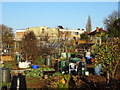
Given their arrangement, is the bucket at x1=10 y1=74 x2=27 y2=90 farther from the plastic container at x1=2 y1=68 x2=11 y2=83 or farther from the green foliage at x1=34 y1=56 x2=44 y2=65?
the green foliage at x1=34 y1=56 x2=44 y2=65

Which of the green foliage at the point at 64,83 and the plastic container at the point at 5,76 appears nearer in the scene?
the green foliage at the point at 64,83

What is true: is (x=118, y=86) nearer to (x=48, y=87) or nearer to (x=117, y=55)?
(x=117, y=55)

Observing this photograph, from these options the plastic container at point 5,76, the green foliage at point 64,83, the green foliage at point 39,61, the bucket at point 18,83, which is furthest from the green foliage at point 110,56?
→ the green foliage at point 39,61

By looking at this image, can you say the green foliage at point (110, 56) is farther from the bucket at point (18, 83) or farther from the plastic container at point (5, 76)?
the plastic container at point (5, 76)

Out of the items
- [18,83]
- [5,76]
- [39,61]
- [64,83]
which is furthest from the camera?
[39,61]

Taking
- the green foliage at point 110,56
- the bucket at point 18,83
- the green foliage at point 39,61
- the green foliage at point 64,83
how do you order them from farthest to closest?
the green foliage at point 39,61 → the green foliage at point 110,56 → the bucket at point 18,83 → the green foliage at point 64,83

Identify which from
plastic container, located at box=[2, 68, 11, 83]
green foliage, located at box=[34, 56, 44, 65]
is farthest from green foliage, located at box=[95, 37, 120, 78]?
green foliage, located at box=[34, 56, 44, 65]

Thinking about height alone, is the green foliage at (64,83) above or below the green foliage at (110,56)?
below

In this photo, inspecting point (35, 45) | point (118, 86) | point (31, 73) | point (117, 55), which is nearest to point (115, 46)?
point (117, 55)

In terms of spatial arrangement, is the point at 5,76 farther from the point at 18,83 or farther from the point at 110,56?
the point at 110,56

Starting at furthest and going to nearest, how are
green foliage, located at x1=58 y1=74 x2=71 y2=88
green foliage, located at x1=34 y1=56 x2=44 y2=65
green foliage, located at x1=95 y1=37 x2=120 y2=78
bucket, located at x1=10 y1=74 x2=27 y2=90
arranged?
green foliage, located at x1=34 y1=56 x2=44 y2=65 < green foliage, located at x1=95 y1=37 x2=120 y2=78 < bucket, located at x1=10 y1=74 x2=27 y2=90 < green foliage, located at x1=58 y1=74 x2=71 y2=88

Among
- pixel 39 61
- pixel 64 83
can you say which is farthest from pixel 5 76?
pixel 39 61

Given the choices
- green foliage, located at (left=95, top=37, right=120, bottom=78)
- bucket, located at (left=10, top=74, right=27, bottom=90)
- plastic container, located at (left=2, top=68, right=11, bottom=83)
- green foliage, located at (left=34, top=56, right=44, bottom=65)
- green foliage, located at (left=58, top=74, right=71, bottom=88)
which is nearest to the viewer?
green foliage, located at (left=58, top=74, right=71, bottom=88)

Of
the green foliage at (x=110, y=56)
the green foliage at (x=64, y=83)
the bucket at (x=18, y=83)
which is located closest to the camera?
the green foliage at (x=64, y=83)
